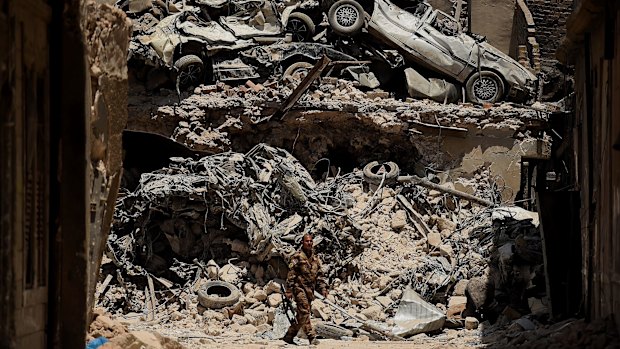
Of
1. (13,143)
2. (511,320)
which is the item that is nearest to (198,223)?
(511,320)

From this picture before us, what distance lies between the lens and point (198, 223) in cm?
1695

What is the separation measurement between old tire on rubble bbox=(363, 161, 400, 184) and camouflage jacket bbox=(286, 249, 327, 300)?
5900mm

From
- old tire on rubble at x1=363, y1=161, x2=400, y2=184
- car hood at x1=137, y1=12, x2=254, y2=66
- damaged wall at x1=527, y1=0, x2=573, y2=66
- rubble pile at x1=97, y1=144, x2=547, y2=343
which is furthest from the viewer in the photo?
damaged wall at x1=527, y1=0, x2=573, y2=66

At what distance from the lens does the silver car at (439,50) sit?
834 inches

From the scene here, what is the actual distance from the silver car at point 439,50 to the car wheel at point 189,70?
120 inches

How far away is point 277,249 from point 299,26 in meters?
7.30

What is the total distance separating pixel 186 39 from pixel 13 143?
14.4 meters

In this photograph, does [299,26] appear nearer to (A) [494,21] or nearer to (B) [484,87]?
(B) [484,87]

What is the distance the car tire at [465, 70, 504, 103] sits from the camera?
2108cm

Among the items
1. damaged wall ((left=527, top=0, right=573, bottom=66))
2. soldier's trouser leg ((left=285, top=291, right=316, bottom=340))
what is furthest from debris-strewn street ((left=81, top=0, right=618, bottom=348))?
damaged wall ((left=527, top=0, right=573, bottom=66))

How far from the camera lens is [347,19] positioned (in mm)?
21188

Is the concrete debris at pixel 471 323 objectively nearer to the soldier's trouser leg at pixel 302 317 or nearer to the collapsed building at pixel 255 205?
the collapsed building at pixel 255 205

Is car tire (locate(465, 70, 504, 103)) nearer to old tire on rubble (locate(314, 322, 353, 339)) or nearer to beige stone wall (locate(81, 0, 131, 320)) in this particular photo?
old tire on rubble (locate(314, 322, 353, 339))

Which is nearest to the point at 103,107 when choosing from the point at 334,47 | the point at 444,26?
the point at 334,47
